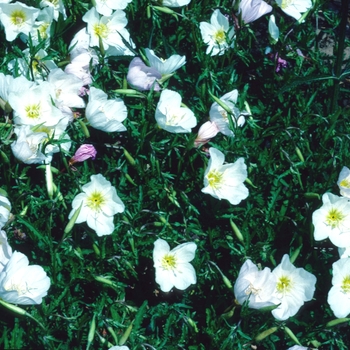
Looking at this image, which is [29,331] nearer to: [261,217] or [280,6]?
[261,217]

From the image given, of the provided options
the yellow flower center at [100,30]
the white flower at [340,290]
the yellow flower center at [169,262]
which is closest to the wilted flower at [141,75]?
the yellow flower center at [100,30]

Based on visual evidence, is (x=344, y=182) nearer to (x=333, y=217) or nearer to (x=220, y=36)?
(x=333, y=217)

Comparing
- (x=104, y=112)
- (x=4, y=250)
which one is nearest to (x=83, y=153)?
(x=104, y=112)

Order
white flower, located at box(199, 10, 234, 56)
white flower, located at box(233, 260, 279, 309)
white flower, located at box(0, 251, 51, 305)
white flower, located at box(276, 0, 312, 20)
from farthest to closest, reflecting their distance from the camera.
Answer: white flower, located at box(276, 0, 312, 20)
white flower, located at box(199, 10, 234, 56)
white flower, located at box(233, 260, 279, 309)
white flower, located at box(0, 251, 51, 305)

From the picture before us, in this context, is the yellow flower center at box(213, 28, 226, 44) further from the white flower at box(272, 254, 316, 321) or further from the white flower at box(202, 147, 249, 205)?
the white flower at box(272, 254, 316, 321)

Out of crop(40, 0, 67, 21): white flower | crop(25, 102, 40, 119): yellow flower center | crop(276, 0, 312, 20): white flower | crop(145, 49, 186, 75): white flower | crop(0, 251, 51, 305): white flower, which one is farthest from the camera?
crop(276, 0, 312, 20): white flower

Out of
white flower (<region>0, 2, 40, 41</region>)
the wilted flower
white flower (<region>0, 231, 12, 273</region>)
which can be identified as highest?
white flower (<region>0, 2, 40, 41</region>)

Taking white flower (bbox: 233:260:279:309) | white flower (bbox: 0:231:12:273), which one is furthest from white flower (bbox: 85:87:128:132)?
white flower (bbox: 233:260:279:309)
